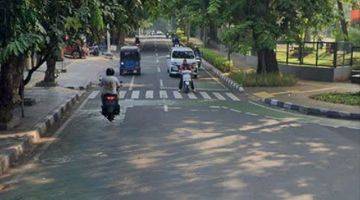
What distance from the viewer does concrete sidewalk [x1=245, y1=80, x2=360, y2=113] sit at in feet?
60.0

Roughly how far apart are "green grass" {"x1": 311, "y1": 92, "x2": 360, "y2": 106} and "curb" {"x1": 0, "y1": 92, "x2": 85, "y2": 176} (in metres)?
8.92

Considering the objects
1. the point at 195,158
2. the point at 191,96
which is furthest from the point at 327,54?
the point at 195,158

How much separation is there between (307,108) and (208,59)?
25.8 meters

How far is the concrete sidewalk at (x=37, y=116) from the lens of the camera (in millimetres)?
10703

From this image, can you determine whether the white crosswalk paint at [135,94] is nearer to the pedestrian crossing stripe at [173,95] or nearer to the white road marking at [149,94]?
the pedestrian crossing stripe at [173,95]

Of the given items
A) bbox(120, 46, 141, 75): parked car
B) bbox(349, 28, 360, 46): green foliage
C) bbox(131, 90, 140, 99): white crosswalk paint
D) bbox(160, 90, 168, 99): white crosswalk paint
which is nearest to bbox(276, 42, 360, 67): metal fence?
bbox(349, 28, 360, 46): green foliage

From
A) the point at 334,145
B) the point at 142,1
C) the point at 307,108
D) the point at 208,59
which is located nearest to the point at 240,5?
the point at 307,108

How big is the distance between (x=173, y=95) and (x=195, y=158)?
12.5m

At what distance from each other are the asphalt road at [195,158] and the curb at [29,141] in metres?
0.28

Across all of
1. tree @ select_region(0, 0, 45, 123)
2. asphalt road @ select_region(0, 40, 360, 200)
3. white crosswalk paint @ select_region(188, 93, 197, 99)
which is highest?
tree @ select_region(0, 0, 45, 123)

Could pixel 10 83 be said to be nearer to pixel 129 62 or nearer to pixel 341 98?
pixel 341 98

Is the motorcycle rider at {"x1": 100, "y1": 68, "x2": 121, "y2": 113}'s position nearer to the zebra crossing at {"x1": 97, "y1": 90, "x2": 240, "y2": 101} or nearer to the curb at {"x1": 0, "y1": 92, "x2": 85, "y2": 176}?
the curb at {"x1": 0, "y1": 92, "x2": 85, "y2": 176}

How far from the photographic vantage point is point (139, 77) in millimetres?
32688

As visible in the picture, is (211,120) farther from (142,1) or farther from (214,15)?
(214,15)
